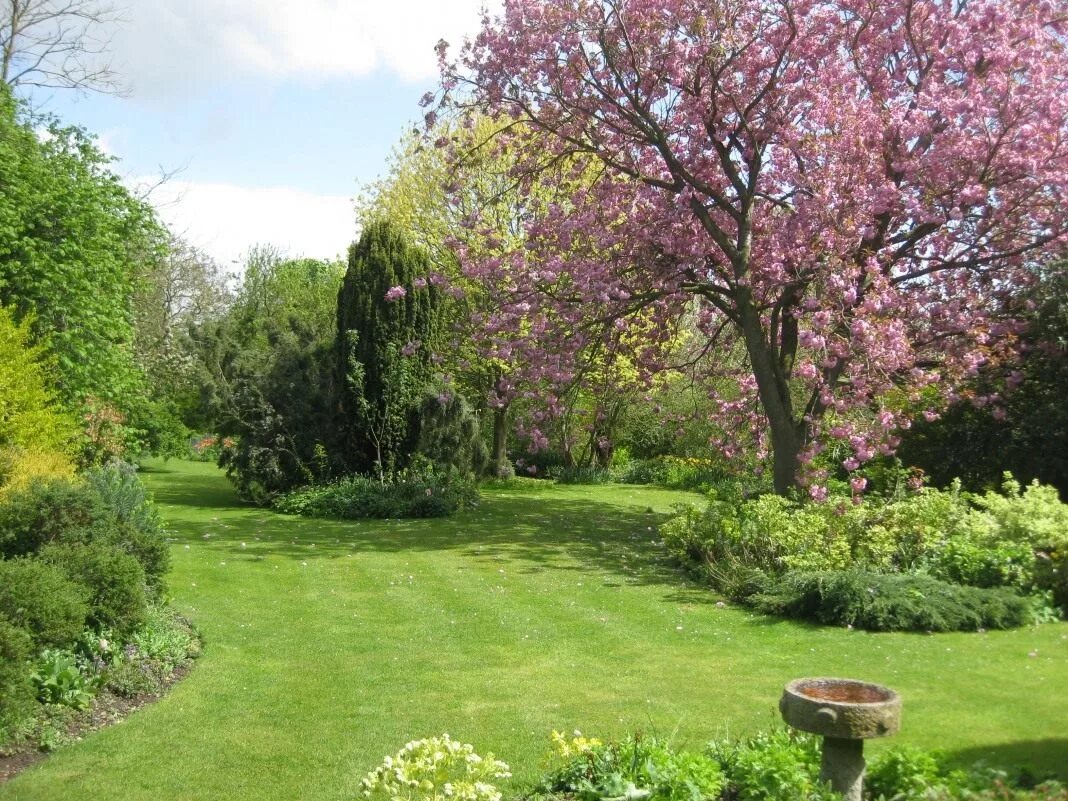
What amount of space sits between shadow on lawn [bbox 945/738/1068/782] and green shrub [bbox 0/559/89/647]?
5.41 m

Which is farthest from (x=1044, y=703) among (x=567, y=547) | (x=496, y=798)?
(x=567, y=547)

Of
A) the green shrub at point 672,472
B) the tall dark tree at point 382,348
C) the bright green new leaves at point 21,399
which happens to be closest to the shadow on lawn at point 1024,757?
the bright green new leaves at point 21,399

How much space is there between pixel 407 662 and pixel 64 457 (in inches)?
263

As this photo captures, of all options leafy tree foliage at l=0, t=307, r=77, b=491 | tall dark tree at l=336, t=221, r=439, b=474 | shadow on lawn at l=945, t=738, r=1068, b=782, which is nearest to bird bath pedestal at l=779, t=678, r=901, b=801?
shadow on lawn at l=945, t=738, r=1068, b=782

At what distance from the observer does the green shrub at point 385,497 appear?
17.0 m

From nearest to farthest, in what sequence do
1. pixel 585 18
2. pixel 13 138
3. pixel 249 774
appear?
Result: pixel 249 774 → pixel 585 18 → pixel 13 138

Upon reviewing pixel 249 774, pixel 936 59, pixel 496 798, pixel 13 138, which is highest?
pixel 936 59

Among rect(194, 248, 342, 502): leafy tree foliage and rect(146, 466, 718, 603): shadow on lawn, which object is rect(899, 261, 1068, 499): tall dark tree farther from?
rect(194, 248, 342, 502): leafy tree foliage

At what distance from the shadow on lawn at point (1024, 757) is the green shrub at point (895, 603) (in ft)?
9.86

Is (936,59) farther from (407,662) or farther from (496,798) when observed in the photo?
(496,798)

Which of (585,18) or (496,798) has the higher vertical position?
(585,18)

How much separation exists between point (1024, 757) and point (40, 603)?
5.90 meters

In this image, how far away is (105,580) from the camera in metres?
6.79

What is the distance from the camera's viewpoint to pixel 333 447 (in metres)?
18.5
